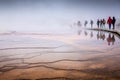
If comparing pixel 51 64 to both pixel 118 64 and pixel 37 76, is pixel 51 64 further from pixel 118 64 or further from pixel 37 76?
pixel 118 64

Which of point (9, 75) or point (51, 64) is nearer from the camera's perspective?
point (9, 75)

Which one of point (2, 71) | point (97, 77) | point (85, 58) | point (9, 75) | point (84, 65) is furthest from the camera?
point (85, 58)

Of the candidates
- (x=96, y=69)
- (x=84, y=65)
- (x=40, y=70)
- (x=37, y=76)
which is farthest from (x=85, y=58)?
(x=37, y=76)

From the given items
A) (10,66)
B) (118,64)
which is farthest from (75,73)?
(10,66)

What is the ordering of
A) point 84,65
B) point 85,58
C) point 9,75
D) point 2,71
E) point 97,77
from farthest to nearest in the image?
point 85,58 → point 84,65 → point 2,71 → point 9,75 → point 97,77

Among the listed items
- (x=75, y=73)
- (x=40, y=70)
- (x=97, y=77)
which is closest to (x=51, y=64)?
(x=40, y=70)

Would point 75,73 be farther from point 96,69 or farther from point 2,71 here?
point 2,71

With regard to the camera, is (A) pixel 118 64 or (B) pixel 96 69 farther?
(A) pixel 118 64

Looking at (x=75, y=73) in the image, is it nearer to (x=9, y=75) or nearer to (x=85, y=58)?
(x=9, y=75)

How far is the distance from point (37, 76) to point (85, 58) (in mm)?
2031

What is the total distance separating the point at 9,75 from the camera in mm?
4223

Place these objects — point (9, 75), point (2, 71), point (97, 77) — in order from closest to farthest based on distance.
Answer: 1. point (97, 77)
2. point (9, 75)
3. point (2, 71)

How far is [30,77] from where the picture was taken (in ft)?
13.2

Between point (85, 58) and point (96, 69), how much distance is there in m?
1.26
